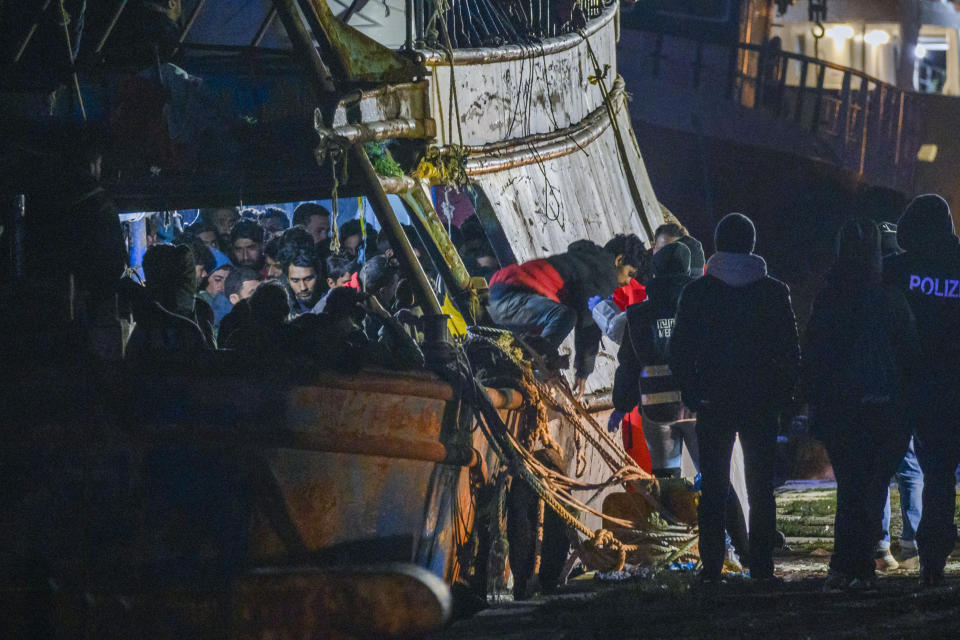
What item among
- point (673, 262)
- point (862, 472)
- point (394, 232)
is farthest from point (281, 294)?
point (862, 472)

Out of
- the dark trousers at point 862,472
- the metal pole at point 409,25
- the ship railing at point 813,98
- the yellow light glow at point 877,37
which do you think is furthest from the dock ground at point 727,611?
the yellow light glow at point 877,37

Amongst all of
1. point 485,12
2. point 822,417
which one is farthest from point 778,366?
point 485,12

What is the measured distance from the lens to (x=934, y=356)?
22.6 ft

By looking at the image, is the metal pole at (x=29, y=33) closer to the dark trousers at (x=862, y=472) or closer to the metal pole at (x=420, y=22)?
the metal pole at (x=420, y=22)

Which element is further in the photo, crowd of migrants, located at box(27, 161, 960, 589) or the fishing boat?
crowd of migrants, located at box(27, 161, 960, 589)

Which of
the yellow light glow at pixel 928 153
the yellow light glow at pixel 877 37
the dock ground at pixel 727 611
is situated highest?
the yellow light glow at pixel 877 37

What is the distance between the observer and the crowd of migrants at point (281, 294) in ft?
19.5

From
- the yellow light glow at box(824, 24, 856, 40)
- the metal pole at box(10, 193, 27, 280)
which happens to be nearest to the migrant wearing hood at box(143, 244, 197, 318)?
the metal pole at box(10, 193, 27, 280)

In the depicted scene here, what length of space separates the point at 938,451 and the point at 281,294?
131 inches

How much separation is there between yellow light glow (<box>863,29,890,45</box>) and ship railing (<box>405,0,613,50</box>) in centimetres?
1538

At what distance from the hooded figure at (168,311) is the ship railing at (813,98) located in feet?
48.9

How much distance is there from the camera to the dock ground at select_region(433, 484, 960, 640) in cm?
566

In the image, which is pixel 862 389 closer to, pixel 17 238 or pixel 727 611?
pixel 727 611

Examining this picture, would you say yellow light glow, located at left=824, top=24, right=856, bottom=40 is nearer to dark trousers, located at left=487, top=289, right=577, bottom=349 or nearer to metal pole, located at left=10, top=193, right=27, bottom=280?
dark trousers, located at left=487, top=289, right=577, bottom=349
